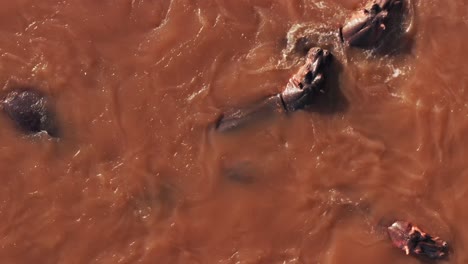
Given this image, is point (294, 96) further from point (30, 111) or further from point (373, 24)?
point (30, 111)

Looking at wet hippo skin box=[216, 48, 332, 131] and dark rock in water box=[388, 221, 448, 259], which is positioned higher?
wet hippo skin box=[216, 48, 332, 131]

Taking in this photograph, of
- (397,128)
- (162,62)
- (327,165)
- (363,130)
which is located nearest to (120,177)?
(162,62)

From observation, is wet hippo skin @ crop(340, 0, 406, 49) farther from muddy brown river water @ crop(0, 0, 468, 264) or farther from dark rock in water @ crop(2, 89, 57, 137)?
dark rock in water @ crop(2, 89, 57, 137)

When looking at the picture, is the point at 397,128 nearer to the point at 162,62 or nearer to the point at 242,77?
the point at 242,77

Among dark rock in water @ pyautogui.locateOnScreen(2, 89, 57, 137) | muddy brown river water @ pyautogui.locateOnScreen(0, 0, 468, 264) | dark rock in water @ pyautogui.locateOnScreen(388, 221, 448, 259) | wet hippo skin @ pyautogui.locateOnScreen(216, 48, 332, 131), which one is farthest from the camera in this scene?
dark rock in water @ pyautogui.locateOnScreen(2, 89, 57, 137)

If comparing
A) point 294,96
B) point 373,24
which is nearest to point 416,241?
point 294,96

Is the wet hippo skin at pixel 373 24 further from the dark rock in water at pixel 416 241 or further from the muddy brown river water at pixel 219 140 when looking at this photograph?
the dark rock in water at pixel 416 241

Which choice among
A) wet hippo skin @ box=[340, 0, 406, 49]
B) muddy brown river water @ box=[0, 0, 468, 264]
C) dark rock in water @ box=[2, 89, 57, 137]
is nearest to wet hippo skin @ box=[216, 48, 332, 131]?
muddy brown river water @ box=[0, 0, 468, 264]
